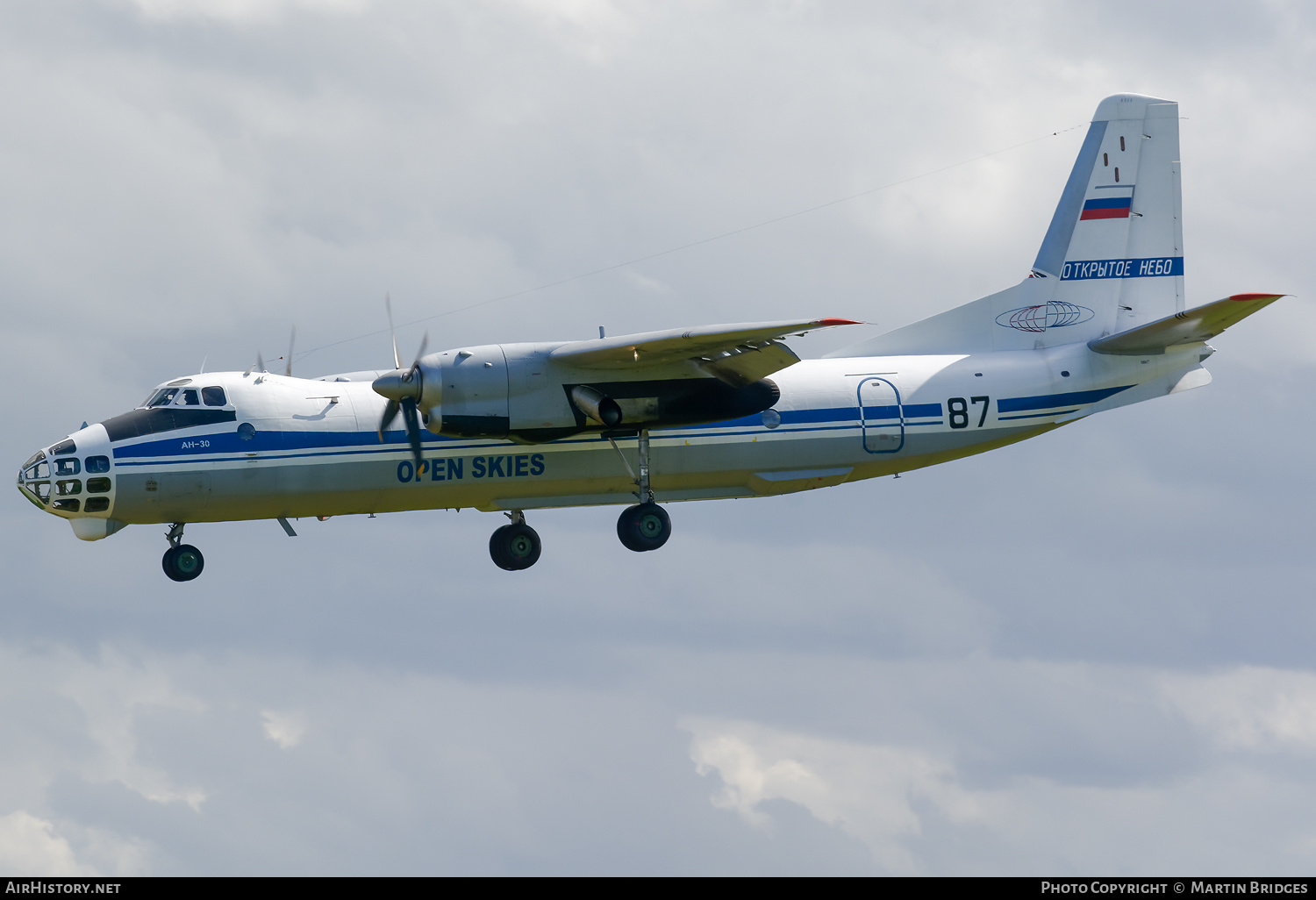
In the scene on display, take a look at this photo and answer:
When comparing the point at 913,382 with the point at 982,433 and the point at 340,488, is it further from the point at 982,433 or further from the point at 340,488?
the point at 340,488

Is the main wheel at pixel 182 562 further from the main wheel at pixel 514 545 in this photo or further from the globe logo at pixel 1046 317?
the globe logo at pixel 1046 317

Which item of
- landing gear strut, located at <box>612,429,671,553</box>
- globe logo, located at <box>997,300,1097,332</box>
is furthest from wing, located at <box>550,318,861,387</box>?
globe logo, located at <box>997,300,1097,332</box>

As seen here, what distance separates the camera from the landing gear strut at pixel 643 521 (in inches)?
1177

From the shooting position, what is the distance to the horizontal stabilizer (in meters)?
30.3

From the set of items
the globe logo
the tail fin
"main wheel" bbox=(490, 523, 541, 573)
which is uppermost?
the tail fin

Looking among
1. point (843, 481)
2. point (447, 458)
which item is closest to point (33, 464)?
point (447, 458)

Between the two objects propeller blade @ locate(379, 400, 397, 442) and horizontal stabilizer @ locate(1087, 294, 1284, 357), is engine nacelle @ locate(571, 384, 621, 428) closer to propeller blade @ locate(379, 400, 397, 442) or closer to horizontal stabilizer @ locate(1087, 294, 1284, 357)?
propeller blade @ locate(379, 400, 397, 442)

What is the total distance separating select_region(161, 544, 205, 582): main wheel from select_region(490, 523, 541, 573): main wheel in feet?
19.3

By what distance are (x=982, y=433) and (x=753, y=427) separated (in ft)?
15.6

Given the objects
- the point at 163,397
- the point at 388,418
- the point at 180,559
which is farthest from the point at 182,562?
the point at 388,418

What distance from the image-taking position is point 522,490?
98.1ft

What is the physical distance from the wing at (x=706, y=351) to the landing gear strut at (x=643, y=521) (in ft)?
6.48

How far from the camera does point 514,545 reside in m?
32.0

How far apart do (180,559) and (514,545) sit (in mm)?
6480
